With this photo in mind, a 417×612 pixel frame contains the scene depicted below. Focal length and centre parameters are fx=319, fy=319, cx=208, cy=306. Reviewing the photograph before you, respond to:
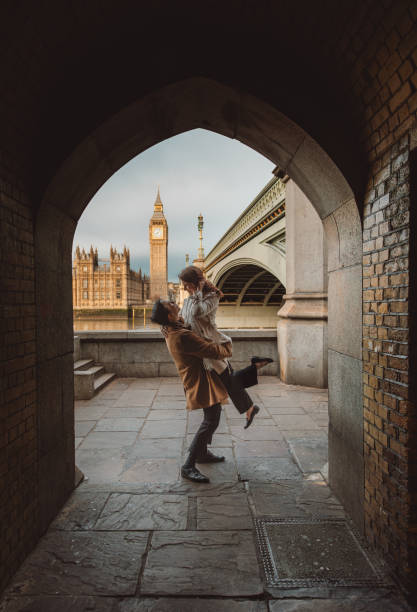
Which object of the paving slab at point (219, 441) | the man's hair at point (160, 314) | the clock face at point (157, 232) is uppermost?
the clock face at point (157, 232)

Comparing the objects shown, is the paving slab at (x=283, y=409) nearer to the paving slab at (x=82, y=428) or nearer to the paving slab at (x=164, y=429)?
the paving slab at (x=164, y=429)

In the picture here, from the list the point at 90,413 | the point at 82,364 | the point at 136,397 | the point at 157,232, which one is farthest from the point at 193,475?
the point at 157,232

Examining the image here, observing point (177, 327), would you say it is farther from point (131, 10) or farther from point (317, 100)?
point (131, 10)

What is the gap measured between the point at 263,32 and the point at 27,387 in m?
2.79

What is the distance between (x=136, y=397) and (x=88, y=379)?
842 mm

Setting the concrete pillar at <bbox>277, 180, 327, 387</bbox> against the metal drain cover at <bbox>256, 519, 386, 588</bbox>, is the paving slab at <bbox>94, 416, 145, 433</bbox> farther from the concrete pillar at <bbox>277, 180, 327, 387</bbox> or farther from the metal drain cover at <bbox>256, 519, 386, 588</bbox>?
the concrete pillar at <bbox>277, 180, 327, 387</bbox>

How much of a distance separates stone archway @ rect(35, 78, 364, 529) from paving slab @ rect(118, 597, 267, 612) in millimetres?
929

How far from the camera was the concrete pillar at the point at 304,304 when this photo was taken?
5902 mm

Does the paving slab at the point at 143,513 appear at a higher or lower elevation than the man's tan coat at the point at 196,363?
lower

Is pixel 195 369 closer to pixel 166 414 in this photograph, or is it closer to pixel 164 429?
pixel 164 429

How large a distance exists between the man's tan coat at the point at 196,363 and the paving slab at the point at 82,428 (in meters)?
1.85

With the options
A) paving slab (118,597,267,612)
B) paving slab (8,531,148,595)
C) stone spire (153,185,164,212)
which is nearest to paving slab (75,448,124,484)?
paving slab (8,531,148,595)

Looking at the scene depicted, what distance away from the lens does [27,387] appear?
81.3 inches

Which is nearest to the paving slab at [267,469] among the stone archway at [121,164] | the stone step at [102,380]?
the stone archway at [121,164]
